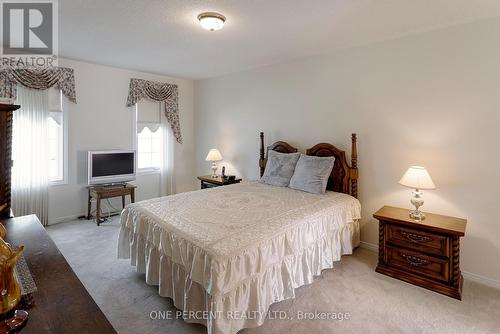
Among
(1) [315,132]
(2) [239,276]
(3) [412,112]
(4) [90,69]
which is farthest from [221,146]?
(2) [239,276]

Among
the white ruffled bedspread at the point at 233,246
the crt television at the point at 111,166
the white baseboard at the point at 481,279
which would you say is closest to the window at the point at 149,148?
the crt television at the point at 111,166

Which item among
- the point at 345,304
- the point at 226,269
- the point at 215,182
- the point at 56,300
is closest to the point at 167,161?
the point at 215,182

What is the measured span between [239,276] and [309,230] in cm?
92

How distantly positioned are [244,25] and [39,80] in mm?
3146

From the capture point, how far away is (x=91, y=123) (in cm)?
439

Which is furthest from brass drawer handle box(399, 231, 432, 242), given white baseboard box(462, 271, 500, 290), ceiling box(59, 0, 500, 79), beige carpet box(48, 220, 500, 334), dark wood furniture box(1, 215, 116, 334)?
dark wood furniture box(1, 215, 116, 334)

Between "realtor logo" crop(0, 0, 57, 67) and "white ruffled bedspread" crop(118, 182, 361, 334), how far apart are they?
82.4 inches

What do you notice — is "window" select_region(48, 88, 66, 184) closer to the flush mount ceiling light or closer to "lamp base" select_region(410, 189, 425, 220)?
the flush mount ceiling light

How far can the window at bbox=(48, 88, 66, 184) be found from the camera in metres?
4.06

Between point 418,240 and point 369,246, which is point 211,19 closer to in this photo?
point 418,240

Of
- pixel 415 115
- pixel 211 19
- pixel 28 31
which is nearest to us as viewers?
pixel 211 19

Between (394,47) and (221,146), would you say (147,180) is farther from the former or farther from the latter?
(394,47)

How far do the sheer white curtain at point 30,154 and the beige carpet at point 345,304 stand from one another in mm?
1568

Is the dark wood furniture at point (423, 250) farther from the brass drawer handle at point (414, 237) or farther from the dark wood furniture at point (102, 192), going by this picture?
the dark wood furniture at point (102, 192)
